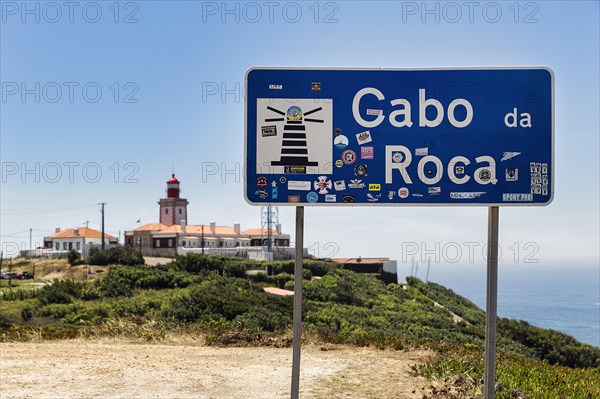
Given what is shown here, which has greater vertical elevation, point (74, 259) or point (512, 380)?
point (512, 380)

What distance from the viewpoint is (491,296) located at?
4.29 meters

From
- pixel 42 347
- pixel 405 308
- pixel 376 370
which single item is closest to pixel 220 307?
pixel 42 347

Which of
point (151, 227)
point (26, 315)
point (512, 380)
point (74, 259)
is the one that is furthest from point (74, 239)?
point (512, 380)

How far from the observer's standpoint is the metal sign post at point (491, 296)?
424 cm

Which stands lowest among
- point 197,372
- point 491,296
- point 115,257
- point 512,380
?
point 115,257

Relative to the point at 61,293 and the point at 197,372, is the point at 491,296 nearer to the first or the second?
the point at 197,372

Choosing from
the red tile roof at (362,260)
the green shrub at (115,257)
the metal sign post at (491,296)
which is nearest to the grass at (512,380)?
the metal sign post at (491,296)

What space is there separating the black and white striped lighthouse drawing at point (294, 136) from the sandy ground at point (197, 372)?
3.76 metres

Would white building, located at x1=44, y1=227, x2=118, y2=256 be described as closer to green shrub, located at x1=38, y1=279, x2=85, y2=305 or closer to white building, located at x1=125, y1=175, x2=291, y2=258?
white building, located at x1=125, y1=175, x2=291, y2=258

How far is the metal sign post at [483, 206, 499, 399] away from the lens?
13.9ft

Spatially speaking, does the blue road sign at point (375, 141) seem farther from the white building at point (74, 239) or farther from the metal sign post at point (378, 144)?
the white building at point (74, 239)

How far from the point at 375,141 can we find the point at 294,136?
0.63 m

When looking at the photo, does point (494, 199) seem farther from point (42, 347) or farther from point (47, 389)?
point (42, 347)

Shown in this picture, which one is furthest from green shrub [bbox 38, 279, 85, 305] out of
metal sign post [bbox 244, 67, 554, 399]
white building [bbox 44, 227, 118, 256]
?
white building [bbox 44, 227, 118, 256]
